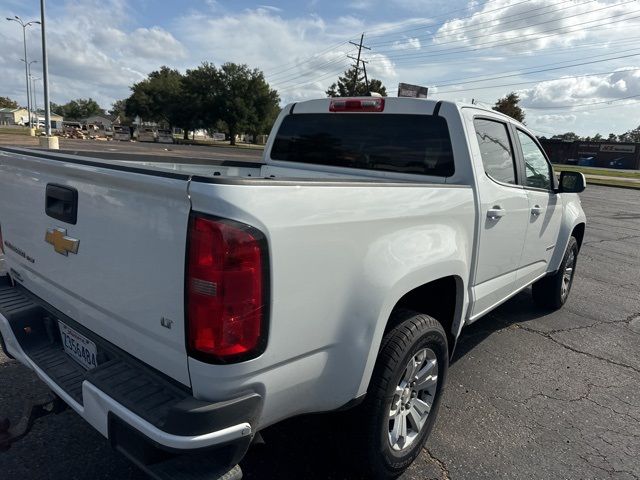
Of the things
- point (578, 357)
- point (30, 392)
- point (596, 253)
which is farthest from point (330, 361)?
point (596, 253)

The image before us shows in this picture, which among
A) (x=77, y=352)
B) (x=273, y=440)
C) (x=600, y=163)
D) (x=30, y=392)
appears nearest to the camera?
(x=77, y=352)

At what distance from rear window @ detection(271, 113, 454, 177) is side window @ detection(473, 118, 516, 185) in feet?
0.97

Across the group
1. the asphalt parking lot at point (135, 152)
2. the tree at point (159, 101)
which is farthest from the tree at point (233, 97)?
the asphalt parking lot at point (135, 152)

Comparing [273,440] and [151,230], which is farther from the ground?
[151,230]

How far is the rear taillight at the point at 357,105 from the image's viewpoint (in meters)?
3.50

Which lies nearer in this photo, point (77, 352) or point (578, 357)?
point (77, 352)

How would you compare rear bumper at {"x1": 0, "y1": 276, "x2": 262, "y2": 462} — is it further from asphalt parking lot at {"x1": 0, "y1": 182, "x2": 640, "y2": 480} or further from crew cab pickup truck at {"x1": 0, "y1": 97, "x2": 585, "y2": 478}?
asphalt parking lot at {"x1": 0, "y1": 182, "x2": 640, "y2": 480}

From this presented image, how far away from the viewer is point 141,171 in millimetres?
1764

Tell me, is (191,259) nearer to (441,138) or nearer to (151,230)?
(151,230)

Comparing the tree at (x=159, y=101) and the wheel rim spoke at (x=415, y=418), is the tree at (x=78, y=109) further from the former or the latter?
the wheel rim spoke at (x=415, y=418)

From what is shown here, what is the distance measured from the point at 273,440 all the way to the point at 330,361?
1087 mm

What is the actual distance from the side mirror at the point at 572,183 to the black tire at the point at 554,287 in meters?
0.82

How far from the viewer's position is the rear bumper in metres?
1.58

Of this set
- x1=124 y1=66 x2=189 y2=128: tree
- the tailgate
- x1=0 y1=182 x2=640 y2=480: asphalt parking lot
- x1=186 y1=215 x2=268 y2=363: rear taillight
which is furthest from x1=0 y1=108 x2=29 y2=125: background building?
x1=186 y1=215 x2=268 y2=363: rear taillight
